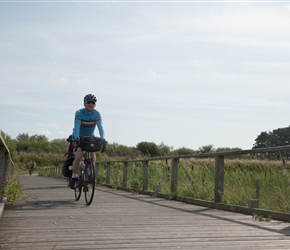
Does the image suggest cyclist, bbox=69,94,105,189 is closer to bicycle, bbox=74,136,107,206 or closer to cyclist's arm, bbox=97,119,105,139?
cyclist's arm, bbox=97,119,105,139

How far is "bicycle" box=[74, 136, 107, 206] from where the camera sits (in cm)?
901

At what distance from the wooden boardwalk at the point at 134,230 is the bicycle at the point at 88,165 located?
919mm

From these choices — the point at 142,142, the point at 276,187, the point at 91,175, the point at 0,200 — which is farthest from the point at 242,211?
the point at 142,142

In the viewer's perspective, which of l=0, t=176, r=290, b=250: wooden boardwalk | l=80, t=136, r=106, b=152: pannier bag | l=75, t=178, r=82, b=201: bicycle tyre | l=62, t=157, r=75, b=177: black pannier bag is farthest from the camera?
l=62, t=157, r=75, b=177: black pannier bag

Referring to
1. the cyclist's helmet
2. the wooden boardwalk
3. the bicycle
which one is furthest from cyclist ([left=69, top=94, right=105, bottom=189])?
the wooden boardwalk

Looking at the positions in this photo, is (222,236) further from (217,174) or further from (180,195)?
(180,195)

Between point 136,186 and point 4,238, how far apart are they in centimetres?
980

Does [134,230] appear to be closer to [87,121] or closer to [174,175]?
[87,121]

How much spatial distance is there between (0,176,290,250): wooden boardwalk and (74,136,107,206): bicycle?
92 cm

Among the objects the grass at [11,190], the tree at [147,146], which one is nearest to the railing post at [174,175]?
the grass at [11,190]

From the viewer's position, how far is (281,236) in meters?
5.32

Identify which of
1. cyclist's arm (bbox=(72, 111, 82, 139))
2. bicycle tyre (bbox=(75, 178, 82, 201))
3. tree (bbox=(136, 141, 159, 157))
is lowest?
bicycle tyre (bbox=(75, 178, 82, 201))

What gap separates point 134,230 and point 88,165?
3.67 metres

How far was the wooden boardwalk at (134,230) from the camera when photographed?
4.80 meters
